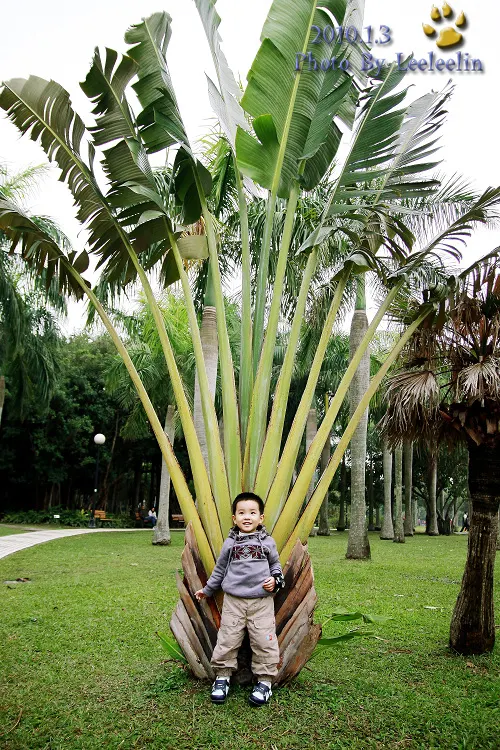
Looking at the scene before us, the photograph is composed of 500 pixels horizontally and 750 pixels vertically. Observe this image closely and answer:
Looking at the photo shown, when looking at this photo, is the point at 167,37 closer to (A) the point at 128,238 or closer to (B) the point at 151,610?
(A) the point at 128,238

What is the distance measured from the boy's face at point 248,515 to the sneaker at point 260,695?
3.34ft

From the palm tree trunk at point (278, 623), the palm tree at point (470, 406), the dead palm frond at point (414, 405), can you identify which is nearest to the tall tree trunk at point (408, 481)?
the dead palm frond at point (414, 405)

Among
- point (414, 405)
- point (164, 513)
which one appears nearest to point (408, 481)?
point (164, 513)

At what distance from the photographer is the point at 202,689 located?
421cm

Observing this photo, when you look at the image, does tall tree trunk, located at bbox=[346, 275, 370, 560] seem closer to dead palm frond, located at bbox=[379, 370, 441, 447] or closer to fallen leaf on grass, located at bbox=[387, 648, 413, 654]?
dead palm frond, located at bbox=[379, 370, 441, 447]

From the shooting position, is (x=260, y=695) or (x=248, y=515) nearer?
(x=260, y=695)

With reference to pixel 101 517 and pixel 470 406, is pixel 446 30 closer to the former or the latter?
pixel 470 406

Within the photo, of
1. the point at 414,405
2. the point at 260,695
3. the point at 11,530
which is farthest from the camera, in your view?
the point at 11,530

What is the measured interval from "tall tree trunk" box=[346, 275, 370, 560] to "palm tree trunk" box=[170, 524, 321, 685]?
1007 centimetres

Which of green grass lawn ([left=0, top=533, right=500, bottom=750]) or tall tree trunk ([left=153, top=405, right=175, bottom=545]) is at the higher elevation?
tall tree trunk ([left=153, top=405, right=175, bottom=545])

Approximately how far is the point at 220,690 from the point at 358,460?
11.2m

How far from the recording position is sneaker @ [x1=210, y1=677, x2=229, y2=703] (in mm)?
3908

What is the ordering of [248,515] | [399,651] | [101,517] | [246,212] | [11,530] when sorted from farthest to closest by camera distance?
[101,517]
[11,530]
[399,651]
[246,212]
[248,515]

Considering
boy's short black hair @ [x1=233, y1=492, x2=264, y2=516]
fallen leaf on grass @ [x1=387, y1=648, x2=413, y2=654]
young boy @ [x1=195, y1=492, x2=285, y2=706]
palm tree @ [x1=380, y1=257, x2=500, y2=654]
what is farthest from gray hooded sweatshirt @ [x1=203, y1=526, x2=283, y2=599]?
palm tree @ [x1=380, y1=257, x2=500, y2=654]
